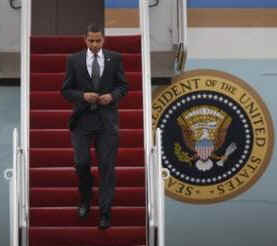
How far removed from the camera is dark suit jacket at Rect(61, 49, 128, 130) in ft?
26.1

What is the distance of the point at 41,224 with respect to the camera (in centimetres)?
845

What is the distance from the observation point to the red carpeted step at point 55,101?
933 cm

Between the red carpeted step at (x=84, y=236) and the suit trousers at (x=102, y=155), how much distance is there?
1.02ft

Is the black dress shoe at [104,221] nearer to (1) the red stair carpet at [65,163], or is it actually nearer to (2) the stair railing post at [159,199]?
(1) the red stair carpet at [65,163]

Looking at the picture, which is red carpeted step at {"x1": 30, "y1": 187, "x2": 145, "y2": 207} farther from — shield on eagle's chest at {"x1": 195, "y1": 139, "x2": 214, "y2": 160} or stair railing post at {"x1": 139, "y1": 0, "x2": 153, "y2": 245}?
shield on eagle's chest at {"x1": 195, "y1": 139, "x2": 214, "y2": 160}

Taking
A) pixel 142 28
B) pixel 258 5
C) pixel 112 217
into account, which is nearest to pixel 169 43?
pixel 142 28

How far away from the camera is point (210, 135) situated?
10445 millimetres

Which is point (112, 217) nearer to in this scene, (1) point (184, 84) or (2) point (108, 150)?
(2) point (108, 150)

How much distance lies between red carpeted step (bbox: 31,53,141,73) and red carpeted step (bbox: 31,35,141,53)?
148 mm

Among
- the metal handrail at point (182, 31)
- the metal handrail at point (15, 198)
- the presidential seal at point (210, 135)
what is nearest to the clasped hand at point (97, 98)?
the metal handrail at point (15, 198)

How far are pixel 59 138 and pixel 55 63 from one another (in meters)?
0.98

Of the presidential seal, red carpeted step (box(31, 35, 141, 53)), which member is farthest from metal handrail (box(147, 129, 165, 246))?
the presidential seal

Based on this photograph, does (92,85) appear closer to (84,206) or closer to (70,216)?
(84,206)

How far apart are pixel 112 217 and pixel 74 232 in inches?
14.8
